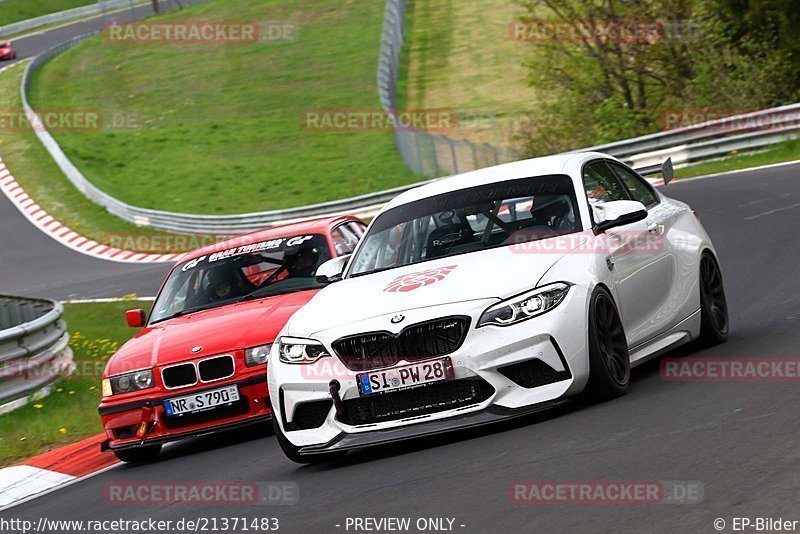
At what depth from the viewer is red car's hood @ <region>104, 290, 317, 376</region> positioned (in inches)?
360

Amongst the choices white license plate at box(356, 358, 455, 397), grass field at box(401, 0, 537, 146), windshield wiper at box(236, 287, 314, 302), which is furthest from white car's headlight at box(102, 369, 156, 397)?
grass field at box(401, 0, 537, 146)

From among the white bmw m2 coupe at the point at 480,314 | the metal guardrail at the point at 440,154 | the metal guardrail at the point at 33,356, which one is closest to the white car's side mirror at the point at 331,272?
the white bmw m2 coupe at the point at 480,314

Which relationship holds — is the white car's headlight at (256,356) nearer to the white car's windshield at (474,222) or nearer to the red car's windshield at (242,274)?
the white car's windshield at (474,222)

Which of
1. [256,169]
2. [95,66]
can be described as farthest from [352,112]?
[95,66]

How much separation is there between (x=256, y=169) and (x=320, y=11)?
26.5m

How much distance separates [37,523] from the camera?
24.4 ft

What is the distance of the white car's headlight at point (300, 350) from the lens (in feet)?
23.7

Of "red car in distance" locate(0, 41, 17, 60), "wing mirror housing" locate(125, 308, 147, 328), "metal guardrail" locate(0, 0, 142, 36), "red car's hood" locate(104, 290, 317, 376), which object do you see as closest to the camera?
"red car's hood" locate(104, 290, 317, 376)

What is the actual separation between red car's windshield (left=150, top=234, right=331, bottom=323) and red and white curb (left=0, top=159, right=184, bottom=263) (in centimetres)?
1641

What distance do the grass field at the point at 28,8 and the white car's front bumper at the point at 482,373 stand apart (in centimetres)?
7831

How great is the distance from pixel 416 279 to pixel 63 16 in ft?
256

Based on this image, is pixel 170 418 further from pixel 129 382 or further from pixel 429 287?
pixel 429 287

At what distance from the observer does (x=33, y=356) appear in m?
12.2

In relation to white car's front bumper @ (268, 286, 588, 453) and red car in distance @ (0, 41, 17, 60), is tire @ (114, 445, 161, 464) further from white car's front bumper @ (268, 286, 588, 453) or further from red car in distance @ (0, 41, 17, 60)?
red car in distance @ (0, 41, 17, 60)
